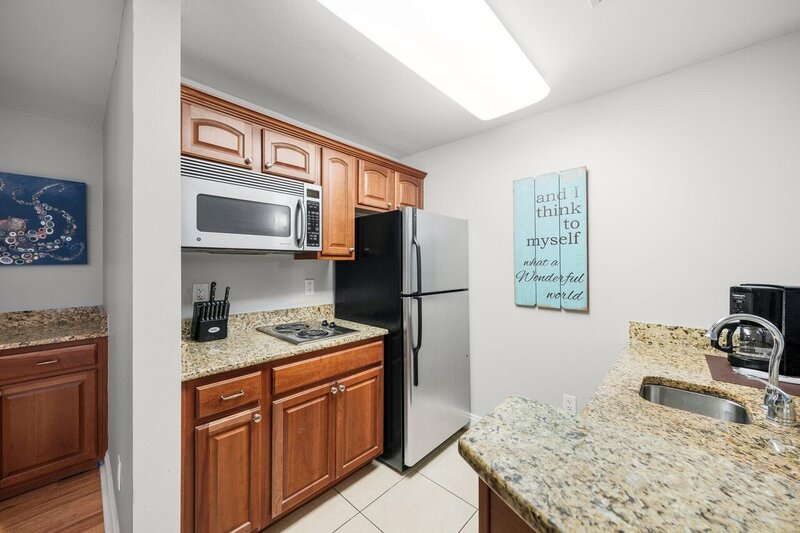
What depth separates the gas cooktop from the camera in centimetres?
179

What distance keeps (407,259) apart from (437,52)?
109cm

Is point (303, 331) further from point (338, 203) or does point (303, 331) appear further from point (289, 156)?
point (289, 156)

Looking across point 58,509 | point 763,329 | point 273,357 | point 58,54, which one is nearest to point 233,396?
point 273,357

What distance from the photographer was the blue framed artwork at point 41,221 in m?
2.02

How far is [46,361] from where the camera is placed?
1828mm

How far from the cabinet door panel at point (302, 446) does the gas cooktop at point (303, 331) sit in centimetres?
27

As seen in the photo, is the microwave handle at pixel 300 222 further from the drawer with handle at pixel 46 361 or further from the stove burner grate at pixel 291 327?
the drawer with handle at pixel 46 361

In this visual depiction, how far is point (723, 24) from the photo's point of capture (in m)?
1.48

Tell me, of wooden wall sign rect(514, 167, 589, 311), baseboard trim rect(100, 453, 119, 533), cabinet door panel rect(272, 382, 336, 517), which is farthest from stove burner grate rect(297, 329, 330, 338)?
wooden wall sign rect(514, 167, 589, 311)

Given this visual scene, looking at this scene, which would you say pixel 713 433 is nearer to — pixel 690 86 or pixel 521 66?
pixel 521 66

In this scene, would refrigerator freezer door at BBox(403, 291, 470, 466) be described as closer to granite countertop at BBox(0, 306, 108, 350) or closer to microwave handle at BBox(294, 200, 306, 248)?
microwave handle at BBox(294, 200, 306, 248)

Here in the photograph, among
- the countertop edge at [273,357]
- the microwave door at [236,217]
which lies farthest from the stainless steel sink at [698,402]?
the microwave door at [236,217]

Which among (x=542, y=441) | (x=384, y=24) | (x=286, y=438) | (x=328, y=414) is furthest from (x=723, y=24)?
(x=286, y=438)

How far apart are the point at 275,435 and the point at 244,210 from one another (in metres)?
1.13
